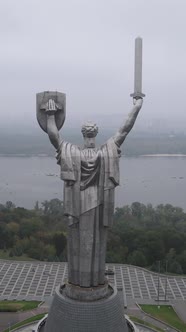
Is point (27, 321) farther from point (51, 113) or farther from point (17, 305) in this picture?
point (51, 113)

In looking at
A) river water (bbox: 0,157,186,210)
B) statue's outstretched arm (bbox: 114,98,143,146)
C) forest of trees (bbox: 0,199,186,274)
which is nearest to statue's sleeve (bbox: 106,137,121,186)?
statue's outstretched arm (bbox: 114,98,143,146)

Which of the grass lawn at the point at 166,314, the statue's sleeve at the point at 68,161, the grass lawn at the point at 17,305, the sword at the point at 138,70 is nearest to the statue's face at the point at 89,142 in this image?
the statue's sleeve at the point at 68,161

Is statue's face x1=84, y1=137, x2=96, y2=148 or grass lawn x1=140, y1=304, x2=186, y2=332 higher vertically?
statue's face x1=84, y1=137, x2=96, y2=148

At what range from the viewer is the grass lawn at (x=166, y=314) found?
62.1ft

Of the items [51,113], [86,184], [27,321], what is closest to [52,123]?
[51,113]

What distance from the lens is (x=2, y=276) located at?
25.3m

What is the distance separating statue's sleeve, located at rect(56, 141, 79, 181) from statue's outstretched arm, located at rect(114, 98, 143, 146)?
→ 1193mm

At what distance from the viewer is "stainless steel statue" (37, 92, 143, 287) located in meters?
11.9

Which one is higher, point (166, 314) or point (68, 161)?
point (68, 161)

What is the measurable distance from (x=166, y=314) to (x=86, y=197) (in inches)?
433

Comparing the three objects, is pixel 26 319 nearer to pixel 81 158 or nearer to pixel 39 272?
pixel 39 272

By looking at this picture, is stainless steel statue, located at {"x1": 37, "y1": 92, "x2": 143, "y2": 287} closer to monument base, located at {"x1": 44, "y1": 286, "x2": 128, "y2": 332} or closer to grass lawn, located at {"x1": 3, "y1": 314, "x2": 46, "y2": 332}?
monument base, located at {"x1": 44, "y1": 286, "x2": 128, "y2": 332}

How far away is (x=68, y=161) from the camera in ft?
38.9

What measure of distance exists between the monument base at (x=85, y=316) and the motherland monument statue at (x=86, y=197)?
0.03 m
